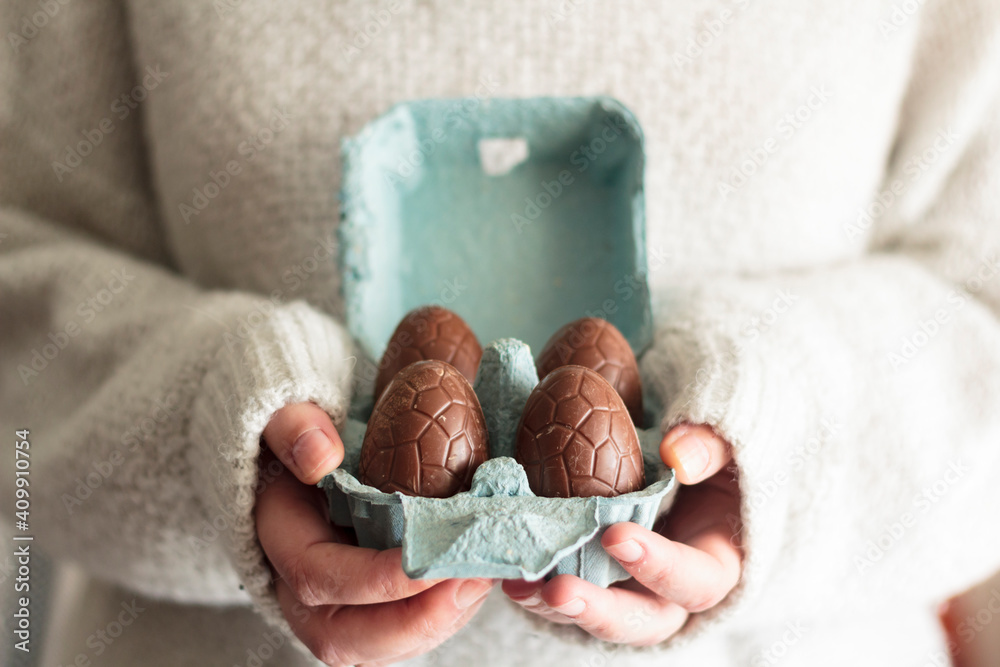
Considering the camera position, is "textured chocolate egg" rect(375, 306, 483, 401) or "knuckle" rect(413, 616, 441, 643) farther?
"textured chocolate egg" rect(375, 306, 483, 401)

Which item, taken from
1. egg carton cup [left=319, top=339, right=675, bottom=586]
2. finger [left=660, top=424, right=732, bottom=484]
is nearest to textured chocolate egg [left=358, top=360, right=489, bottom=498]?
egg carton cup [left=319, top=339, right=675, bottom=586]

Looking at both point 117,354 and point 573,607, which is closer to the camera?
point 573,607

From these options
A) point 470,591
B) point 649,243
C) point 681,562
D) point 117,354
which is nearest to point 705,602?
point 681,562

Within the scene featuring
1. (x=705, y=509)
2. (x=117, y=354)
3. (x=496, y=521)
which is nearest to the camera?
(x=496, y=521)

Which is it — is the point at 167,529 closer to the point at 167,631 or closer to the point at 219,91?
the point at 167,631

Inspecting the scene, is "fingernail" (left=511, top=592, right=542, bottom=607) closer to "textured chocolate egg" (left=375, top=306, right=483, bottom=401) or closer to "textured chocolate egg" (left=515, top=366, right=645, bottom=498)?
"textured chocolate egg" (left=515, top=366, right=645, bottom=498)

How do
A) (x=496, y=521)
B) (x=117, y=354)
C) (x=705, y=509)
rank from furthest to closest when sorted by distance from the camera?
(x=117, y=354)
(x=705, y=509)
(x=496, y=521)

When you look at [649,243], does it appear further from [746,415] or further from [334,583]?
[334,583]
